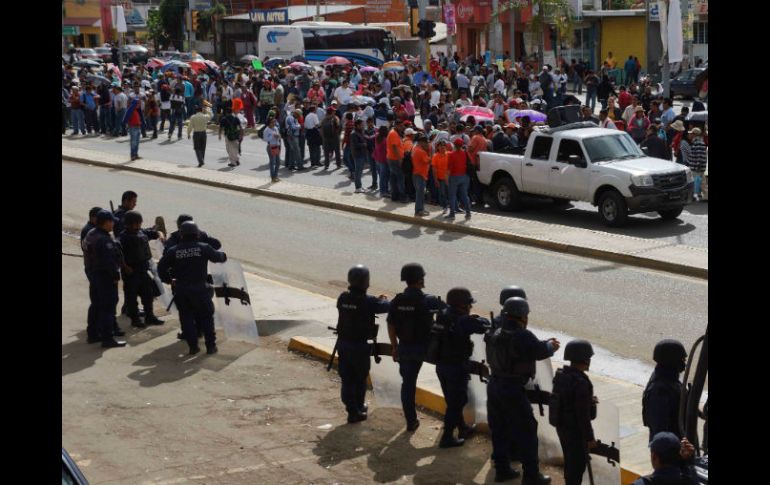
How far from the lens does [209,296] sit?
12594mm

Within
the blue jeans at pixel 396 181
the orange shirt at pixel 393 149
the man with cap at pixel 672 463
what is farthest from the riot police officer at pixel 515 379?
the blue jeans at pixel 396 181

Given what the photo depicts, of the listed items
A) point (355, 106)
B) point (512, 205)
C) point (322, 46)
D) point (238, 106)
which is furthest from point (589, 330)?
point (322, 46)

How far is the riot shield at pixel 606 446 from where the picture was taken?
320 inches

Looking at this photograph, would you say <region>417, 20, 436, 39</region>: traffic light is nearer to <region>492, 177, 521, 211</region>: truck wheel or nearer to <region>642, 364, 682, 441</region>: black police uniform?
<region>492, 177, 521, 211</region>: truck wheel

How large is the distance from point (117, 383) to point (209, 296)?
139 centimetres

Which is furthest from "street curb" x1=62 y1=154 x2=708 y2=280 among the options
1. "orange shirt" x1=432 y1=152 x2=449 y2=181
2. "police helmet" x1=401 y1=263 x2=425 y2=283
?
"police helmet" x1=401 y1=263 x2=425 y2=283

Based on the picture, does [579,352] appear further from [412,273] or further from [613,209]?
[613,209]

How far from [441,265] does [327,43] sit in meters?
47.5

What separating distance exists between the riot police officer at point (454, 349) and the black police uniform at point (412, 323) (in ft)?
0.80

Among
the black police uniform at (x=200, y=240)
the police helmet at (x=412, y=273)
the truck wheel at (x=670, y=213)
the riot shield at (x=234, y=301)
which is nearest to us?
the police helmet at (x=412, y=273)

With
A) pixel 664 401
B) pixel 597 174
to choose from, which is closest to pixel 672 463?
pixel 664 401

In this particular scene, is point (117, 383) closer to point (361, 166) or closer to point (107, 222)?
point (107, 222)

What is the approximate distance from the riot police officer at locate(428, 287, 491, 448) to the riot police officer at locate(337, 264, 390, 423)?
30.9 inches

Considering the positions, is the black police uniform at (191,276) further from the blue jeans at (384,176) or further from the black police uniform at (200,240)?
the blue jeans at (384,176)
